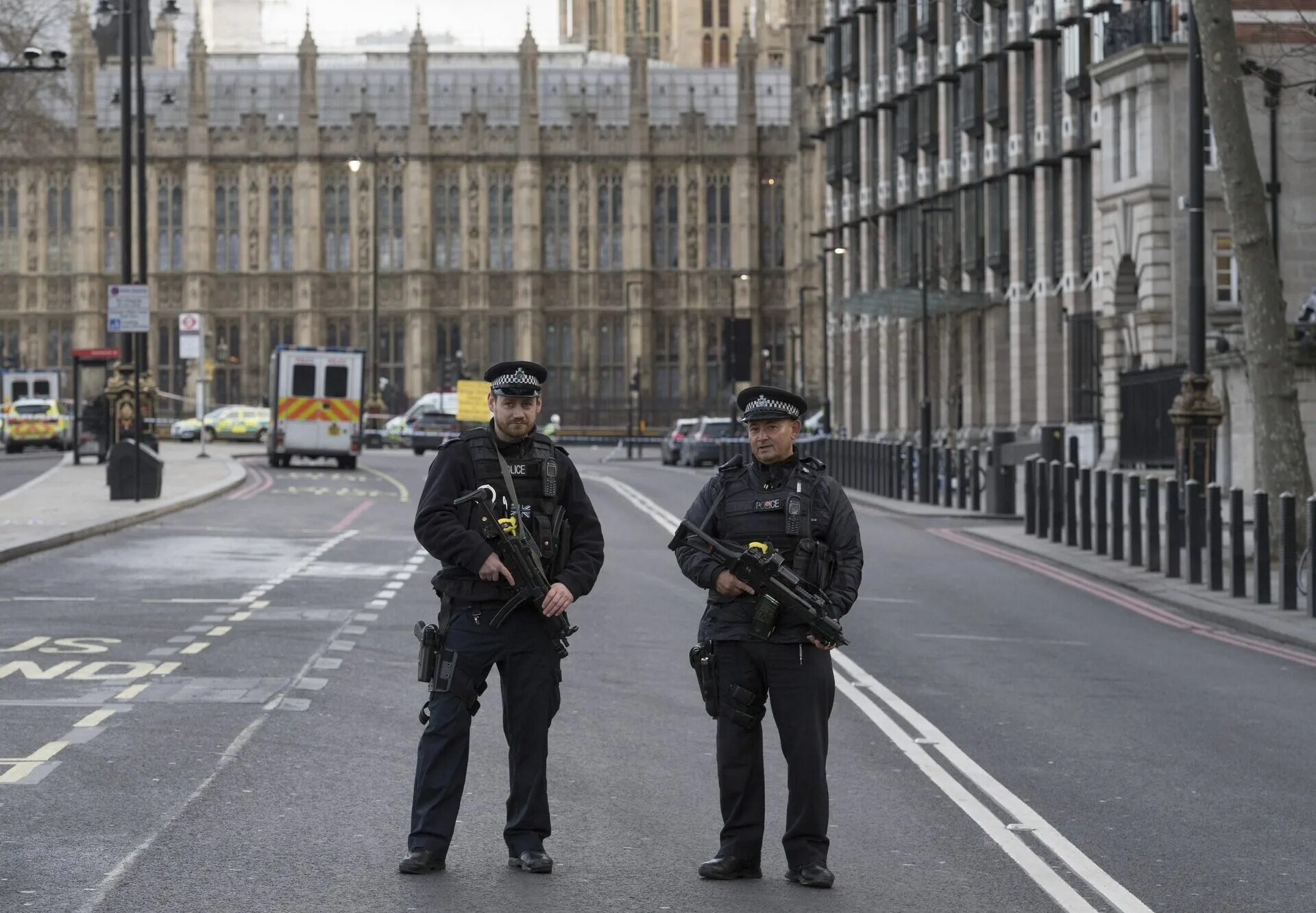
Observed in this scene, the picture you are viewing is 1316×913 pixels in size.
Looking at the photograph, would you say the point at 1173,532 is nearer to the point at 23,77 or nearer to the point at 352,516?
the point at 352,516

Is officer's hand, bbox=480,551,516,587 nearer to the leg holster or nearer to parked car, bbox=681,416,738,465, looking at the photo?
the leg holster

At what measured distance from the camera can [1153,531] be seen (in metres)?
23.1

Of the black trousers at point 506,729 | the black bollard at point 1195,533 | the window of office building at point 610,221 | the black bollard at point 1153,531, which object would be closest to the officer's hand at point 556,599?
the black trousers at point 506,729

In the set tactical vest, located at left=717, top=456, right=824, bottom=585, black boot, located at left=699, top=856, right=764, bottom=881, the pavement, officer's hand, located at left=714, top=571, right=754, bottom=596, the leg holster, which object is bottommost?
black boot, located at left=699, top=856, right=764, bottom=881

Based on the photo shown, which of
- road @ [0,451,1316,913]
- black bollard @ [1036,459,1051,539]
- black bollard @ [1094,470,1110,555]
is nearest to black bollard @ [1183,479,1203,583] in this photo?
road @ [0,451,1316,913]

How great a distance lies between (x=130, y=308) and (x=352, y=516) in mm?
4581

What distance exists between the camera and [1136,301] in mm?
44469

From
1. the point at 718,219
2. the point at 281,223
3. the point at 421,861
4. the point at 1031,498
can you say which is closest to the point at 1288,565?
the point at 1031,498

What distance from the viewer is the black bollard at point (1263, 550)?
1922 centimetres

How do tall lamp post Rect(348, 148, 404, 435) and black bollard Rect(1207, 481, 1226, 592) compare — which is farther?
tall lamp post Rect(348, 148, 404, 435)

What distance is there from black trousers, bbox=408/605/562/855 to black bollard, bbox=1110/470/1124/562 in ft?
56.1

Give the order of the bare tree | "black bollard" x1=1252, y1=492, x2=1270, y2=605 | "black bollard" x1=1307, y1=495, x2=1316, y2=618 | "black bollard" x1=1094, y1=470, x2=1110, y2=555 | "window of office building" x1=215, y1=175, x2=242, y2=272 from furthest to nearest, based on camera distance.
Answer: "window of office building" x1=215, y1=175, x2=242, y2=272, the bare tree, "black bollard" x1=1094, y1=470, x2=1110, y2=555, "black bollard" x1=1252, y1=492, x2=1270, y2=605, "black bollard" x1=1307, y1=495, x2=1316, y2=618

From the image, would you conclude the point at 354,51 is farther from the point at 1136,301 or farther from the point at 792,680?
the point at 792,680

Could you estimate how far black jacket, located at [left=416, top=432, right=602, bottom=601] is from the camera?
307 inches
